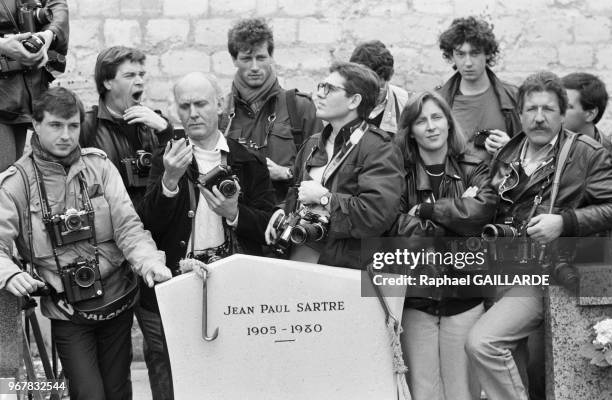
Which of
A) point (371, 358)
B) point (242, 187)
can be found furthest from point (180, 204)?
point (371, 358)

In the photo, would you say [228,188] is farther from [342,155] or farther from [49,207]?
[49,207]

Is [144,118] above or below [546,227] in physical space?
above

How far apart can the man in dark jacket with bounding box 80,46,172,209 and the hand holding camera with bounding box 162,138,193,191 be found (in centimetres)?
49

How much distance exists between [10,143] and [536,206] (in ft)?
9.43

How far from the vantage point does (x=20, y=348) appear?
5.80 m

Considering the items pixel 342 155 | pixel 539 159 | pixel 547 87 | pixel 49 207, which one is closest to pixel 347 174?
pixel 342 155

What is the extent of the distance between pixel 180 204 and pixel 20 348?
1056 mm

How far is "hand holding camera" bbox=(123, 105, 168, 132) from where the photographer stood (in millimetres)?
6305

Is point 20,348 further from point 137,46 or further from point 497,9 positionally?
point 497,9

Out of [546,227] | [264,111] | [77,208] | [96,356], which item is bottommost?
[96,356]

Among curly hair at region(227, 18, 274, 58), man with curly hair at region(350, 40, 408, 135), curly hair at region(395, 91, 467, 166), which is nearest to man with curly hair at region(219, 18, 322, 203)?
curly hair at region(227, 18, 274, 58)

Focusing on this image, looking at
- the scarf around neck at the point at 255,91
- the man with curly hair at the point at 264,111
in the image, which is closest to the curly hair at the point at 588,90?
the man with curly hair at the point at 264,111

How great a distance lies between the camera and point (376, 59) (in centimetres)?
748

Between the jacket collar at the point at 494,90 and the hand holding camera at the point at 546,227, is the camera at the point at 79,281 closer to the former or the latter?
the hand holding camera at the point at 546,227
